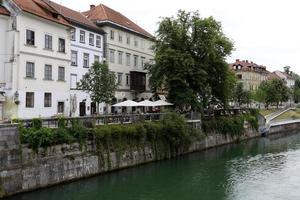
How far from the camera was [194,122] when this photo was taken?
43781mm

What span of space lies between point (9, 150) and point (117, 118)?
432 inches

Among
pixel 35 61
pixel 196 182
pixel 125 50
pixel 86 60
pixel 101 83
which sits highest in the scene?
pixel 125 50

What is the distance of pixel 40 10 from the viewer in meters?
38.7

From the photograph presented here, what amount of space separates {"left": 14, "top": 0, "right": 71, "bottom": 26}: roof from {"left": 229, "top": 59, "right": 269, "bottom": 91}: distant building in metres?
82.8

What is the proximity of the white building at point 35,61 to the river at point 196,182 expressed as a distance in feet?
37.6

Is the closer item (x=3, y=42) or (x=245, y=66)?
(x=3, y=42)

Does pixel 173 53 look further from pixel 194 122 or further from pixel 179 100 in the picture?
pixel 194 122

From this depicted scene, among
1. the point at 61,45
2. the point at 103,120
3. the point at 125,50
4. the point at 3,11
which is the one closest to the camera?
the point at 103,120

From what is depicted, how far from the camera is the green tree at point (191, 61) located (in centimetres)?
4584

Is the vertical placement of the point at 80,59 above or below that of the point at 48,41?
below

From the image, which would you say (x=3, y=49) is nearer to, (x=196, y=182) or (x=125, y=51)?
(x=196, y=182)

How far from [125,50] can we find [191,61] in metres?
13.3

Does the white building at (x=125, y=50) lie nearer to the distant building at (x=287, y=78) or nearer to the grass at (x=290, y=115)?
the grass at (x=290, y=115)

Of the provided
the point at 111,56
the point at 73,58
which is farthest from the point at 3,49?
the point at 111,56
